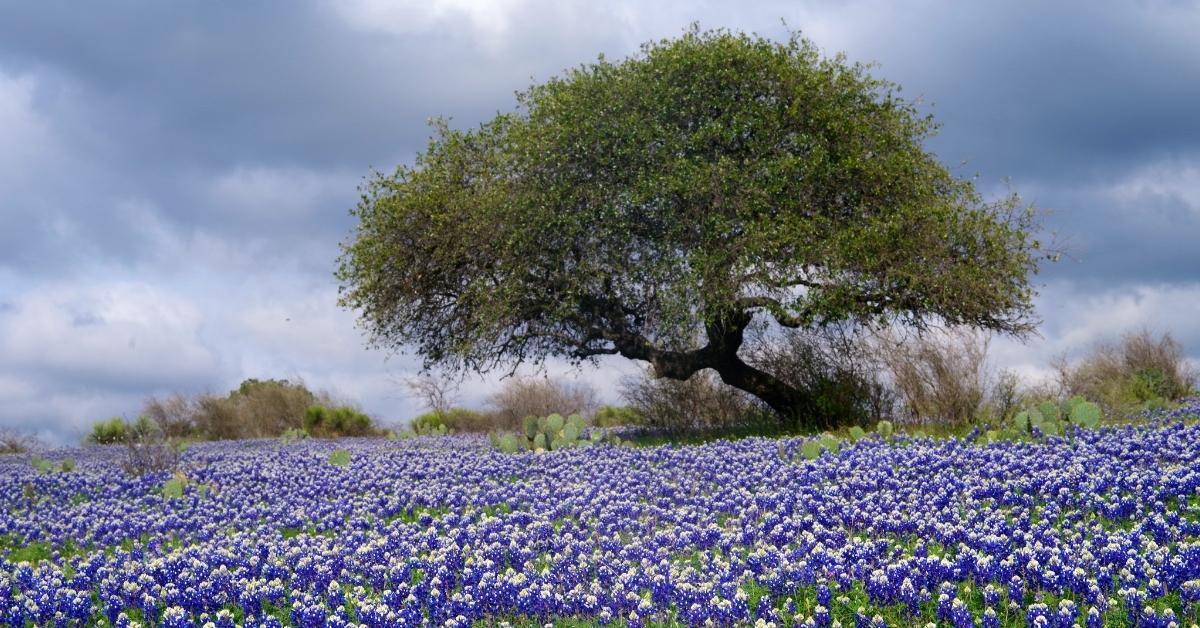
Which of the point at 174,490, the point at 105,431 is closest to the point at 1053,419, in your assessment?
the point at 174,490

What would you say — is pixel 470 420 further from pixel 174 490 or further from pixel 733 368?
pixel 174 490

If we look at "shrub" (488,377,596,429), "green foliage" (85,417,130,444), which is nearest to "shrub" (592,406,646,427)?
"shrub" (488,377,596,429)

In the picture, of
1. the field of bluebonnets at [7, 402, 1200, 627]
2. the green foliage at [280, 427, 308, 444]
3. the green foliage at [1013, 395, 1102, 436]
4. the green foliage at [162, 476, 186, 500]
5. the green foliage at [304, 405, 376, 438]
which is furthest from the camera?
the green foliage at [304, 405, 376, 438]

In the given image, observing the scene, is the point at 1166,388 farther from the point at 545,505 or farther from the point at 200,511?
the point at 200,511

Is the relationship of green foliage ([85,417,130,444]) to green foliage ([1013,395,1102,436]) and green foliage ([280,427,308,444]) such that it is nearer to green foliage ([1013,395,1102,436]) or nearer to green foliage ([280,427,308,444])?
green foliage ([280,427,308,444])

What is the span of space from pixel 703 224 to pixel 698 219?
0.81 feet

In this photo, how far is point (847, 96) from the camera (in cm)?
2166

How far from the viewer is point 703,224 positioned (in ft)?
64.7

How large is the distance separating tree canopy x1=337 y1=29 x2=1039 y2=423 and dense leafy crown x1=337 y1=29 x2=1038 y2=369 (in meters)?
0.05

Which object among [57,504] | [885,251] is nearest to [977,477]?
[885,251]

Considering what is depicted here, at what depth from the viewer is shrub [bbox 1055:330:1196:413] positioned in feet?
76.8

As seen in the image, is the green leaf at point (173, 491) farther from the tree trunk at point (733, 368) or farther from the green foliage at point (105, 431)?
the green foliage at point (105, 431)

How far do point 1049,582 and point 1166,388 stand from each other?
21.0 meters

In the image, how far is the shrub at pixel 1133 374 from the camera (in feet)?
76.8
